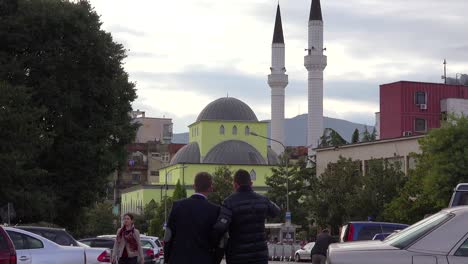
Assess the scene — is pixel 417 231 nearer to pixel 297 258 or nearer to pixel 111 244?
pixel 111 244

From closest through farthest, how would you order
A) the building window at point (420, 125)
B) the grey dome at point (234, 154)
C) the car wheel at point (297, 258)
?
the car wheel at point (297, 258) < the building window at point (420, 125) < the grey dome at point (234, 154)

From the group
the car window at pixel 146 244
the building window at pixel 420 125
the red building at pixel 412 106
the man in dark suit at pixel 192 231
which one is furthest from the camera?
the building window at pixel 420 125

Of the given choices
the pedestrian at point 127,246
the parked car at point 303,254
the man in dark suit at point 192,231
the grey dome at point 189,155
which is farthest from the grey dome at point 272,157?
the man in dark suit at point 192,231

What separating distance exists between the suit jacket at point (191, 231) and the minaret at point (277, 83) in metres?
126

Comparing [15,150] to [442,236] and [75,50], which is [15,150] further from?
[442,236]

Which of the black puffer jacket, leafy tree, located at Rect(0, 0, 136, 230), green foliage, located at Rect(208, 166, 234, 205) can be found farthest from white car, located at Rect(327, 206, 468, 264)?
green foliage, located at Rect(208, 166, 234, 205)

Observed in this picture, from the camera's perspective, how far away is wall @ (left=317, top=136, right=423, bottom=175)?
7581cm

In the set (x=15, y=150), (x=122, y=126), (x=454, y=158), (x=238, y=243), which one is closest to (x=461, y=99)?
(x=454, y=158)

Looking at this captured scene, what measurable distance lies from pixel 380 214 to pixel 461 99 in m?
34.9

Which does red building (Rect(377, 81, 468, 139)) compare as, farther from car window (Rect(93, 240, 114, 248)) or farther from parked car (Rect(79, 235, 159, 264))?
car window (Rect(93, 240, 114, 248))

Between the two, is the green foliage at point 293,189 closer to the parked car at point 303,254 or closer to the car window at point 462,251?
the parked car at point 303,254

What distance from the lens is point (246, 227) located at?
11.9 metres

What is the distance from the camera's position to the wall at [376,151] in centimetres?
7581

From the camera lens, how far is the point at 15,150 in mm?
35719
